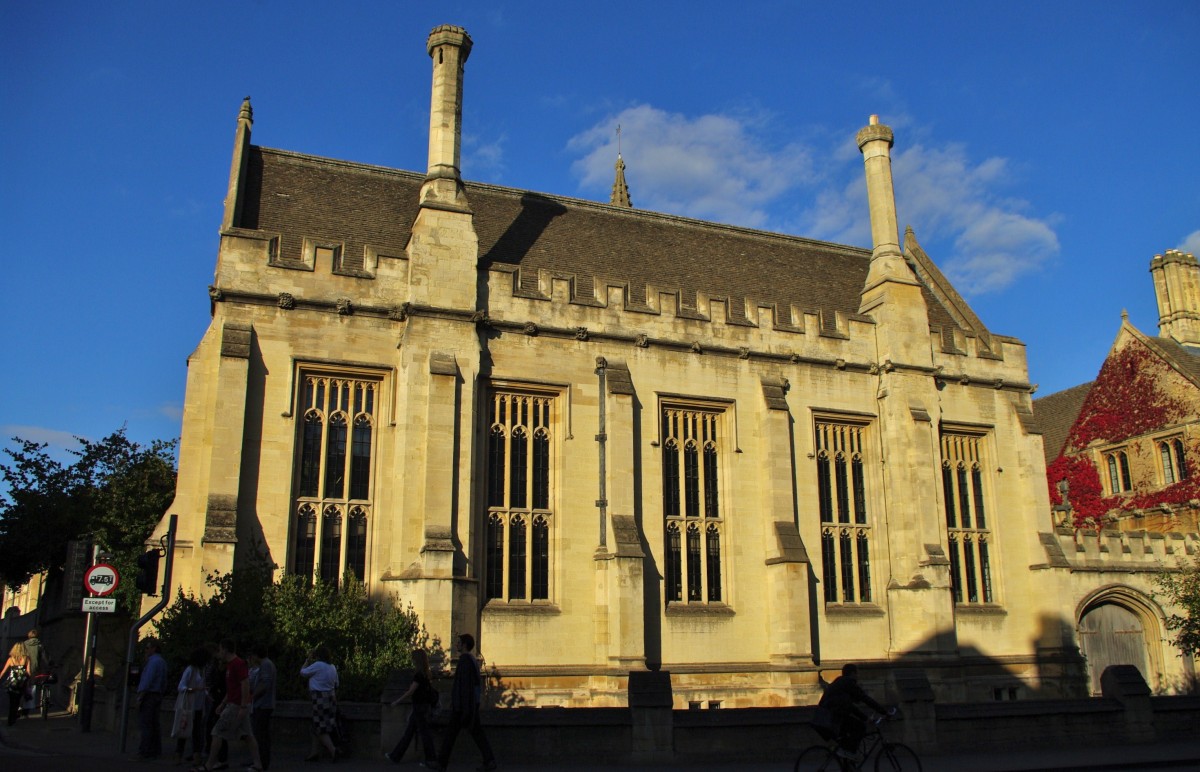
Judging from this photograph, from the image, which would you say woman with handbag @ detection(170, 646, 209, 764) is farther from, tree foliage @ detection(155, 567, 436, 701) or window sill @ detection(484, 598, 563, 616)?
window sill @ detection(484, 598, 563, 616)

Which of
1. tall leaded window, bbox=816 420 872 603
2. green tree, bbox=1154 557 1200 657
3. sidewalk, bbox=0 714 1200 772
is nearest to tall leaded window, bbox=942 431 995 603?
tall leaded window, bbox=816 420 872 603

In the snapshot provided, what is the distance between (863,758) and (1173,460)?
28345mm

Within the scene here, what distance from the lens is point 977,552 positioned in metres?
25.4

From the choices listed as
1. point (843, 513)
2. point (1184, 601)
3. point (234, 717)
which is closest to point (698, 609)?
point (843, 513)

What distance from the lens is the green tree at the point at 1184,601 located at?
956 inches

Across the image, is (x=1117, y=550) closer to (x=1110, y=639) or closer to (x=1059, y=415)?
(x=1110, y=639)

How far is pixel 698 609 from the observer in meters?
21.4

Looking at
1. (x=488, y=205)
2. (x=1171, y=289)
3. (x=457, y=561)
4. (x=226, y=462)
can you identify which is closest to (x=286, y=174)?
(x=488, y=205)

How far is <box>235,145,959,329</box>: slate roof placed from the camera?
23172 mm

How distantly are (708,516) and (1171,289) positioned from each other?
2839cm

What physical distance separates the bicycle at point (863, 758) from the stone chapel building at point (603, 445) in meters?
6.87

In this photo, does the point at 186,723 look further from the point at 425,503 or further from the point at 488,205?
the point at 488,205

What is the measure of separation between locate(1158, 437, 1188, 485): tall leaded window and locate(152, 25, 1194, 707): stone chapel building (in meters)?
9.42

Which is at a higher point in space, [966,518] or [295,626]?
[966,518]
